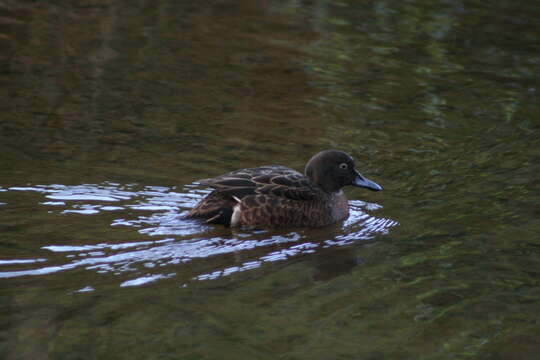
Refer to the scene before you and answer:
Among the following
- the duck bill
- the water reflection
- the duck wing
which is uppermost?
the duck wing

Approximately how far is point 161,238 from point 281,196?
123 centimetres

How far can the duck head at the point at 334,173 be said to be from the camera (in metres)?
8.23

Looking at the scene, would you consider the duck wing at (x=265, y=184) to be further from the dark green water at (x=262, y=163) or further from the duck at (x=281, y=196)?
the dark green water at (x=262, y=163)

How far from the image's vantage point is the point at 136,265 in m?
6.46

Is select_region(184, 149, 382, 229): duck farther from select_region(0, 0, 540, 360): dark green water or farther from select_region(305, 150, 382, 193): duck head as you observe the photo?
select_region(0, 0, 540, 360): dark green water

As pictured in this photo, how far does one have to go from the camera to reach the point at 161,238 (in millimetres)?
7086

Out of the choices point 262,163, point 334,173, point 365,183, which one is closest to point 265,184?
point 334,173

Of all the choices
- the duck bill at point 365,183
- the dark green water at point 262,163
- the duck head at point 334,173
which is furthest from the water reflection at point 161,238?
the duck head at point 334,173

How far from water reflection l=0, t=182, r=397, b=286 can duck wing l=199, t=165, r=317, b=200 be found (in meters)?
0.33

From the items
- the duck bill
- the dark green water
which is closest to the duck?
the duck bill

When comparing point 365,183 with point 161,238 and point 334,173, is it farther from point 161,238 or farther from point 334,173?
point 161,238

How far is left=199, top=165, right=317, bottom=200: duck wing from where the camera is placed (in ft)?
25.2

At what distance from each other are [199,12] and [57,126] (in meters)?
5.97

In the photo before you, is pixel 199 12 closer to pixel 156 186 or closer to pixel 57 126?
pixel 57 126
